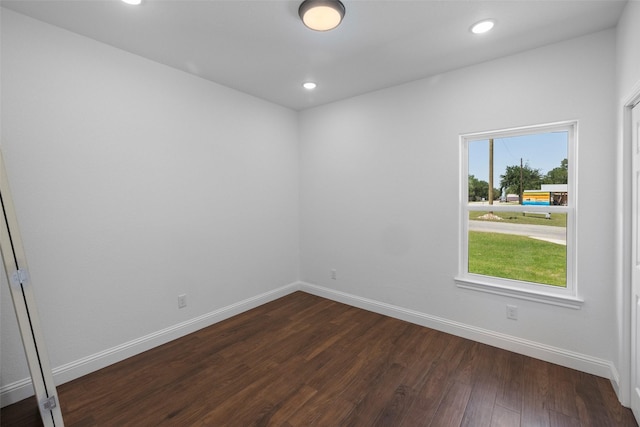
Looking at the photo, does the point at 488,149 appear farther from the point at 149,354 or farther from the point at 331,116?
the point at 149,354

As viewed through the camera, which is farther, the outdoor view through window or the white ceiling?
the outdoor view through window

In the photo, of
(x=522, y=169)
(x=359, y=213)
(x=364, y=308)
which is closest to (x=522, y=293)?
(x=522, y=169)

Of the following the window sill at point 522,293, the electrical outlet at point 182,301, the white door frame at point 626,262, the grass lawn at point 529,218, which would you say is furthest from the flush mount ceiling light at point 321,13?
the electrical outlet at point 182,301

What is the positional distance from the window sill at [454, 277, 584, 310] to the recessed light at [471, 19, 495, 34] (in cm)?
217

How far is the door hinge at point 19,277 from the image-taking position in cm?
166

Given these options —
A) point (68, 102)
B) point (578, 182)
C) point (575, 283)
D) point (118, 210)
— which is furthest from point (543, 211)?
point (68, 102)

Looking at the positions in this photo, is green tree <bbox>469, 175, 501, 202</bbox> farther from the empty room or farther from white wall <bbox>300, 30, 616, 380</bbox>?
white wall <bbox>300, 30, 616, 380</bbox>

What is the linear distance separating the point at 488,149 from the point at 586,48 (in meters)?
0.98

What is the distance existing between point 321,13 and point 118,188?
215 centimetres

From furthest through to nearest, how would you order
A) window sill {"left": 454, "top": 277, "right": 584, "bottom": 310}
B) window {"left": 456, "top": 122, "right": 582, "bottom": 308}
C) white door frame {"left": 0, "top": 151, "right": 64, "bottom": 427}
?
window {"left": 456, "top": 122, "right": 582, "bottom": 308}
window sill {"left": 454, "top": 277, "right": 584, "bottom": 310}
white door frame {"left": 0, "top": 151, "right": 64, "bottom": 427}

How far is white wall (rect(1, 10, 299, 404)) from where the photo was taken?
6.86 ft

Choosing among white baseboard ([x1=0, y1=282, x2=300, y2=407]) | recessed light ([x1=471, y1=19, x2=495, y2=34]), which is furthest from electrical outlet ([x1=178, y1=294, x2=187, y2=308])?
recessed light ([x1=471, y1=19, x2=495, y2=34])

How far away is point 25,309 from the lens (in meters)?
1.70

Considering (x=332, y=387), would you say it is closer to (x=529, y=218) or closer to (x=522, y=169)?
(x=529, y=218)
